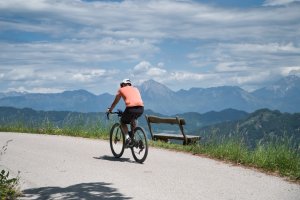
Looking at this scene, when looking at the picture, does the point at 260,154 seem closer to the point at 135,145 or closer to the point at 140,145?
the point at 140,145

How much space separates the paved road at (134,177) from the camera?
785cm

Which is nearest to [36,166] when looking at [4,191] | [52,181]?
[52,181]

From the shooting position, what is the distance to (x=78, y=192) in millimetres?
7914

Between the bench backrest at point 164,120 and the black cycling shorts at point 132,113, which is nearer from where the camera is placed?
the black cycling shorts at point 132,113

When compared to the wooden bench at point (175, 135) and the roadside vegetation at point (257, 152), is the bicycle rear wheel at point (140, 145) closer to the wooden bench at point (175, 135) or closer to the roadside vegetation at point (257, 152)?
the roadside vegetation at point (257, 152)

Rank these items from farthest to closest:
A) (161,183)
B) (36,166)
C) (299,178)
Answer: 1. (36,166)
2. (299,178)
3. (161,183)

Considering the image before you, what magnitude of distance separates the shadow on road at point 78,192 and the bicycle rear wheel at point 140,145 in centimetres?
278

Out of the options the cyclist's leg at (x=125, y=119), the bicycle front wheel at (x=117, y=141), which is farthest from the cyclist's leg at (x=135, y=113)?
the bicycle front wheel at (x=117, y=141)

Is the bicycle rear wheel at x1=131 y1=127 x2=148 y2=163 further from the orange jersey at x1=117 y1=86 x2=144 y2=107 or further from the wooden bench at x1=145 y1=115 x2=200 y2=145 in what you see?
the wooden bench at x1=145 y1=115 x2=200 y2=145

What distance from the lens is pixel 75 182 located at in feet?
28.9

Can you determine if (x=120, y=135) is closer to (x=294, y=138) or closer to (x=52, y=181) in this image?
(x=52, y=181)

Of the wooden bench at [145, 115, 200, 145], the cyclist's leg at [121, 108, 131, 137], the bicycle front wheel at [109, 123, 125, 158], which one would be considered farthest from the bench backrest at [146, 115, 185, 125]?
the cyclist's leg at [121, 108, 131, 137]

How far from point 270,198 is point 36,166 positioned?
5943 millimetres

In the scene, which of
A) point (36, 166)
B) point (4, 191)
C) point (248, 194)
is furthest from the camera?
point (36, 166)
